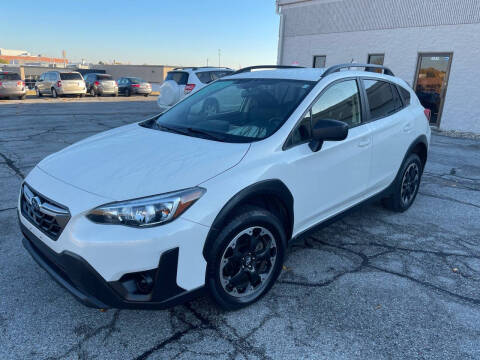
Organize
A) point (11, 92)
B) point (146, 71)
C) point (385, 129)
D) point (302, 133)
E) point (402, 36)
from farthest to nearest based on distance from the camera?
point (146, 71)
point (11, 92)
point (402, 36)
point (385, 129)
point (302, 133)

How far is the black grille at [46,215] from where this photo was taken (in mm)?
2297

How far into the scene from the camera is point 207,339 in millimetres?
2484

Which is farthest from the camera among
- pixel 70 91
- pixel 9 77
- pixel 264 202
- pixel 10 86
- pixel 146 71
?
pixel 146 71

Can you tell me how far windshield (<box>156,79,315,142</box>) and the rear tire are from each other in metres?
1.94

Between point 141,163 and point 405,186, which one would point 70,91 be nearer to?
point 405,186

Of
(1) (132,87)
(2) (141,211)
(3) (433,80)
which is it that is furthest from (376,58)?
(1) (132,87)

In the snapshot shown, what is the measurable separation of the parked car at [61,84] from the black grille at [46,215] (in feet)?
70.8

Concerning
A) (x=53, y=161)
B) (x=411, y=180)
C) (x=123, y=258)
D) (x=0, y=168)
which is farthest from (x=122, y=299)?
(x=0, y=168)

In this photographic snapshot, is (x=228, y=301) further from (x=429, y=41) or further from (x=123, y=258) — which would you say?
(x=429, y=41)

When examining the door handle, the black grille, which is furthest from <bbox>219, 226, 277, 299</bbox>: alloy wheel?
the door handle

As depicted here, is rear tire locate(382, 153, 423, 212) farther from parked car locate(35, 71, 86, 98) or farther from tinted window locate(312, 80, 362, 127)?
parked car locate(35, 71, 86, 98)

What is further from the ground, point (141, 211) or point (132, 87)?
point (141, 211)

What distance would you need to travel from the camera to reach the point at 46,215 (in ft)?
7.91

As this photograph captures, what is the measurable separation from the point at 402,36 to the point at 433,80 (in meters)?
1.97
